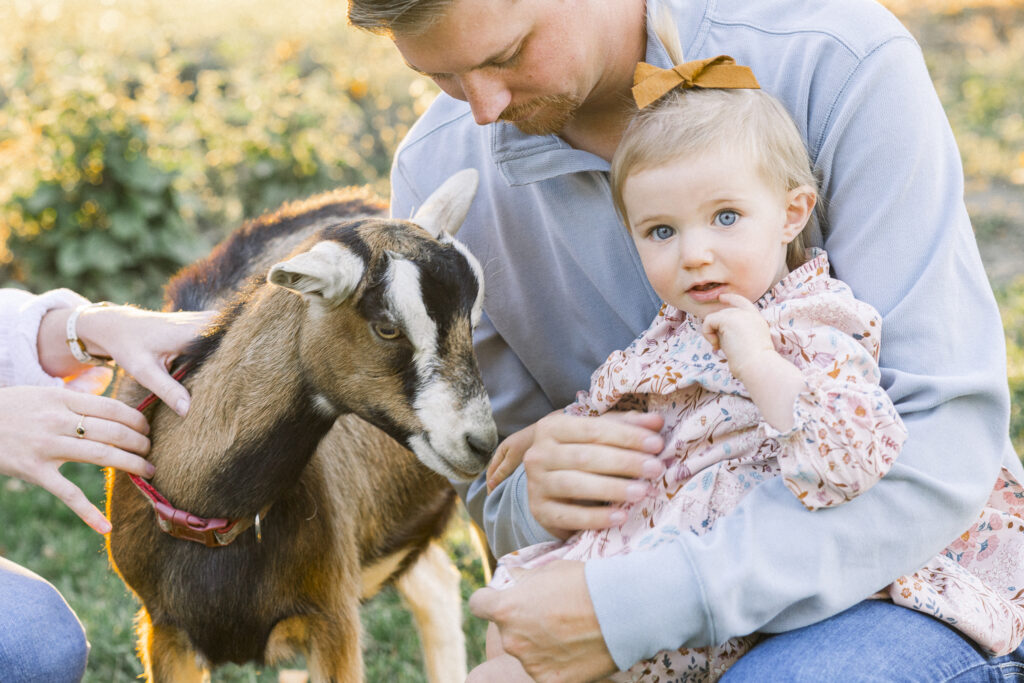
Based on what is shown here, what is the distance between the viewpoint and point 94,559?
177 inches

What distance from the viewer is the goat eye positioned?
2.48 meters

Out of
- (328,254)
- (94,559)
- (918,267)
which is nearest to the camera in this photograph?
(918,267)

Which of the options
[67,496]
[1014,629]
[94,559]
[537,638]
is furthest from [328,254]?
[94,559]

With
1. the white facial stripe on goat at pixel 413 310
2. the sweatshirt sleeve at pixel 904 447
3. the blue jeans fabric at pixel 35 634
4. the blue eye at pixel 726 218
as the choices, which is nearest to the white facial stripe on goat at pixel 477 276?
the white facial stripe on goat at pixel 413 310

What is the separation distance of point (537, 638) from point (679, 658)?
1.01ft

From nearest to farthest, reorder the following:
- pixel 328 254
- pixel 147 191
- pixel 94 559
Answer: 1. pixel 328 254
2. pixel 94 559
3. pixel 147 191

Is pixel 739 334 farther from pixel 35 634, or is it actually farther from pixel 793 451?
pixel 35 634

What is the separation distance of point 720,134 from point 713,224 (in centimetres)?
17

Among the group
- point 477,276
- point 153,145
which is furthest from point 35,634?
point 153,145

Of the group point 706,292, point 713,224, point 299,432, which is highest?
point 713,224

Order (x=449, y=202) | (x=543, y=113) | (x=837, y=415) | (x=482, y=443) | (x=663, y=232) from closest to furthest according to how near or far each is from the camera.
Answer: (x=837, y=415) → (x=663, y=232) → (x=543, y=113) → (x=482, y=443) → (x=449, y=202)

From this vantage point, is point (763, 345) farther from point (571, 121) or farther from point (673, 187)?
point (571, 121)

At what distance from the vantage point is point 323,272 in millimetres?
2387

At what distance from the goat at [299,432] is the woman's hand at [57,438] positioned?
0.21m
